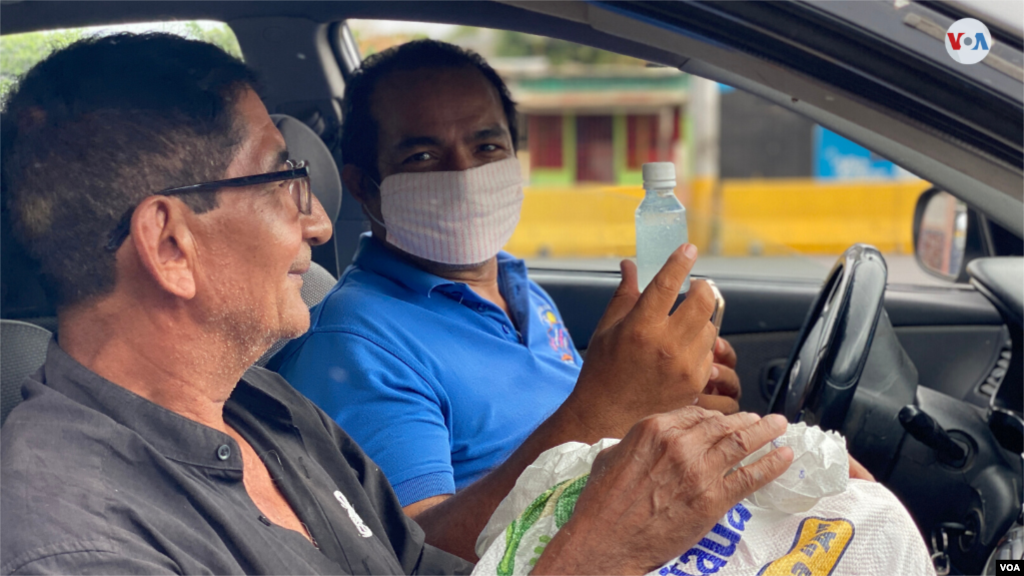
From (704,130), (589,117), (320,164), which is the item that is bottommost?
(589,117)

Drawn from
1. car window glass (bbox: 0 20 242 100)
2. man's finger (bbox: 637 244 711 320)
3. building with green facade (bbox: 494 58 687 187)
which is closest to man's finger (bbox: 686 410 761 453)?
man's finger (bbox: 637 244 711 320)

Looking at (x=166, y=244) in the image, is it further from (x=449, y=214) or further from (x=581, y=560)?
(x=449, y=214)

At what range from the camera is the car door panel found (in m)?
3.07

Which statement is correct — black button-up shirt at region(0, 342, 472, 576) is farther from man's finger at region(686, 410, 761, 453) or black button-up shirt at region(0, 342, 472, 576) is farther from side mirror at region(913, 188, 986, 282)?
side mirror at region(913, 188, 986, 282)

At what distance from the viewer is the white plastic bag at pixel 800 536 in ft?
4.06

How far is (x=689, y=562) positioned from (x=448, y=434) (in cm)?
72

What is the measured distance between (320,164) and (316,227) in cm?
79

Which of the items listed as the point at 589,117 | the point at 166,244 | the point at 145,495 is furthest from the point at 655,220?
the point at 589,117

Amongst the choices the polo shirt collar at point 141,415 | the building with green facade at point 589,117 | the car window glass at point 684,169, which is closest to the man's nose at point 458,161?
the car window glass at point 684,169

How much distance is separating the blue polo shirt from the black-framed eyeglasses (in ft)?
1.53

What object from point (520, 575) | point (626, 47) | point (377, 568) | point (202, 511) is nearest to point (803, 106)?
point (626, 47)

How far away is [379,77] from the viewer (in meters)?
2.27

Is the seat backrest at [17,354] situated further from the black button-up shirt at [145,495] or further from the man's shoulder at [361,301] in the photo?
the man's shoulder at [361,301]

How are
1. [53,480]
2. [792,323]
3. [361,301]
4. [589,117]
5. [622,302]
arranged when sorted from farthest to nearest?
[589,117], [792,323], [361,301], [622,302], [53,480]
